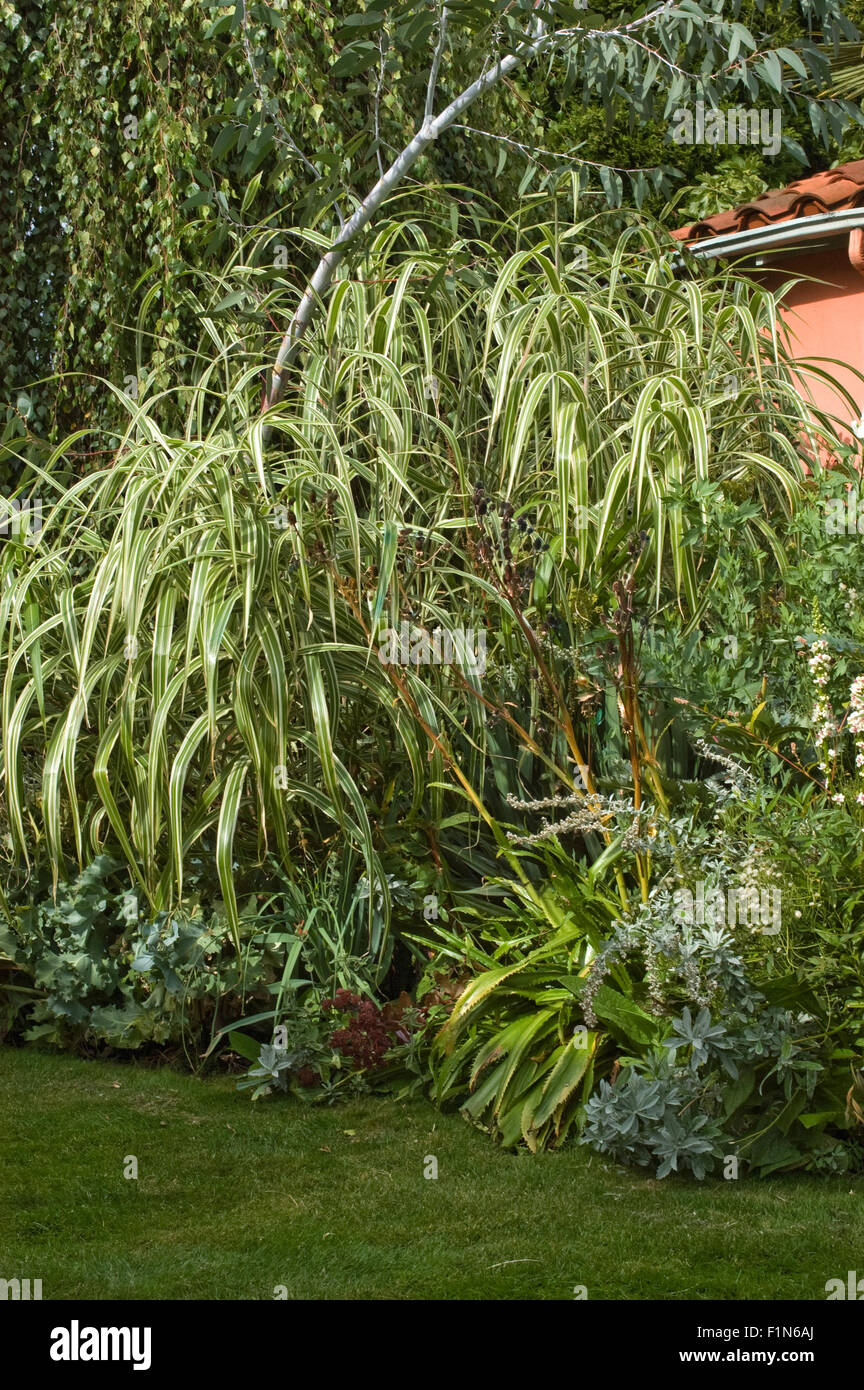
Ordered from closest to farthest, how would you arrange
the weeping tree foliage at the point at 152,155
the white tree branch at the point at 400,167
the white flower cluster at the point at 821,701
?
the white flower cluster at the point at 821,701 → the white tree branch at the point at 400,167 → the weeping tree foliage at the point at 152,155

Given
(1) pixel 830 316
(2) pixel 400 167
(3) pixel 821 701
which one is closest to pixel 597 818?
(3) pixel 821 701

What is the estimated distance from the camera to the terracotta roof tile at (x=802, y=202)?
5.25 meters

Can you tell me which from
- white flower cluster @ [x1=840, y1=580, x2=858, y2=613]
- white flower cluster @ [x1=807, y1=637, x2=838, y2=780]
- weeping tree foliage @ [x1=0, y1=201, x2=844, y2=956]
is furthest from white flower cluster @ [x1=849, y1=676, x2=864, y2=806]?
weeping tree foliage @ [x1=0, y1=201, x2=844, y2=956]

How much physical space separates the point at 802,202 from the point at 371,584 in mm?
2682

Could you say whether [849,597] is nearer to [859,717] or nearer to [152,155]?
[859,717]

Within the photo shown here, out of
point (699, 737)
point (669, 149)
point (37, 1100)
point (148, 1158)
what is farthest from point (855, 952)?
point (669, 149)

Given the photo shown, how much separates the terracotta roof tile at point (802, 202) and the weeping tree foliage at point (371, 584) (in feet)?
3.44

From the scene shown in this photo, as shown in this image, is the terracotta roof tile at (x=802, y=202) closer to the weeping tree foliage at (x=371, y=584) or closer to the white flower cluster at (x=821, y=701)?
A: the weeping tree foliage at (x=371, y=584)

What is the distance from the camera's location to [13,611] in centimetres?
383

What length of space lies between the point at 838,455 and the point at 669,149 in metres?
5.21

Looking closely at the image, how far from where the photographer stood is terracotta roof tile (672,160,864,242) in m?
5.25

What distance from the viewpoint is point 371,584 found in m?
3.89

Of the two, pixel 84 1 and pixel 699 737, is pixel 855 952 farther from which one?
pixel 84 1

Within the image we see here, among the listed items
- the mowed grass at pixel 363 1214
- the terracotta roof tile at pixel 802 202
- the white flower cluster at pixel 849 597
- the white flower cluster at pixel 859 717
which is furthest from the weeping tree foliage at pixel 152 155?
the mowed grass at pixel 363 1214
